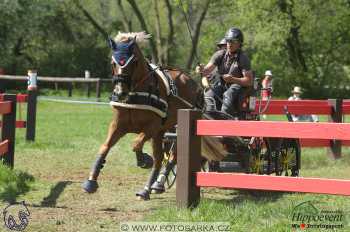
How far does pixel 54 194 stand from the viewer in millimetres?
8750

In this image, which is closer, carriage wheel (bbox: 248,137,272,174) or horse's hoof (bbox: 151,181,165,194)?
horse's hoof (bbox: 151,181,165,194)

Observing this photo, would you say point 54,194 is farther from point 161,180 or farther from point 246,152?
point 246,152

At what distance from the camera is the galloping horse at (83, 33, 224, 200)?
8.02 metres

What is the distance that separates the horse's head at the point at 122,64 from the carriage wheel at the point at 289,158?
9.22ft

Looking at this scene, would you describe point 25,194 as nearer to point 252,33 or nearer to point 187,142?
point 187,142

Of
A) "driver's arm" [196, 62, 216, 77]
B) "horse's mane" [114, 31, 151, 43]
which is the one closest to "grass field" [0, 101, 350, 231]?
"driver's arm" [196, 62, 216, 77]

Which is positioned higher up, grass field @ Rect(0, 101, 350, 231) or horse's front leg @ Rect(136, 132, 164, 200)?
horse's front leg @ Rect(136, 132, 164, 200)

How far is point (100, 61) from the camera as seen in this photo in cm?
4919

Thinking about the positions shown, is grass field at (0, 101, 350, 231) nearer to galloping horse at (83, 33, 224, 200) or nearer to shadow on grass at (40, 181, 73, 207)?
shadow on grass at (40, 181, 73, 207)

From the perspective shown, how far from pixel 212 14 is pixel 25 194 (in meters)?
34.2

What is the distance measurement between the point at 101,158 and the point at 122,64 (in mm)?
1107

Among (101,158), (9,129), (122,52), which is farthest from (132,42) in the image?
(9,129)

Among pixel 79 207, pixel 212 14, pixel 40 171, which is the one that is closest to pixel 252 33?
pixel 212 14

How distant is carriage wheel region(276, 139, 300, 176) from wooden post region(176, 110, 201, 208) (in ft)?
8.87
